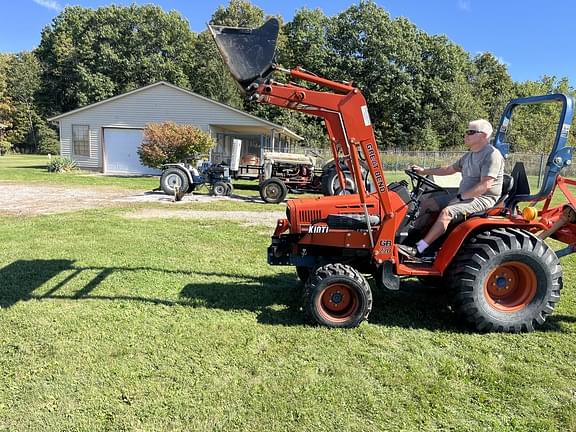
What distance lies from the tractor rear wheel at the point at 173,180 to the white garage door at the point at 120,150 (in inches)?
368

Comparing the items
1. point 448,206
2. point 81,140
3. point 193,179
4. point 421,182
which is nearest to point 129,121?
point 81,140

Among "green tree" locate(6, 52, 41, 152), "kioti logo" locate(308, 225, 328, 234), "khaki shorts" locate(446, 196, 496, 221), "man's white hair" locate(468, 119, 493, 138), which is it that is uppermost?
"green tree" locate(6, 52, 41, 152)

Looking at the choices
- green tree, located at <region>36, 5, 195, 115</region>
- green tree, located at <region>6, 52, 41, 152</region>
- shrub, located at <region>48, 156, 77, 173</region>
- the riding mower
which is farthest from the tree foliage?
the riding mower

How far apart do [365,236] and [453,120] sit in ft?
145

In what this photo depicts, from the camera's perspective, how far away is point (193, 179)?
13477mm

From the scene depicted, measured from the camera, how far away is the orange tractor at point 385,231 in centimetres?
385

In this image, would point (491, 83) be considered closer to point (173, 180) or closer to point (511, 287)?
point (173, 180)

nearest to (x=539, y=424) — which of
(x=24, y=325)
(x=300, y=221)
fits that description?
(x=300, y=221)

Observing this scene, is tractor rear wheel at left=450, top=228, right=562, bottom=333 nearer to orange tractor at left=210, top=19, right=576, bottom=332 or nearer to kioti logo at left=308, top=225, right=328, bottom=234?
orange tractor at left=210, top=19, right=576, bottom=332

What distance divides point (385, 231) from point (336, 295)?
2.38 feet

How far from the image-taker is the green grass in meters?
2.78

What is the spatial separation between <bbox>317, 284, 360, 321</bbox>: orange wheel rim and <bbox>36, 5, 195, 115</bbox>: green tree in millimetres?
44110

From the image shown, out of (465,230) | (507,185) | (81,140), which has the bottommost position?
(465,230)

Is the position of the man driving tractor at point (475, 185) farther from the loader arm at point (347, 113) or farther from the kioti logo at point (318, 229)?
the kioti logo at point (318, 229)
